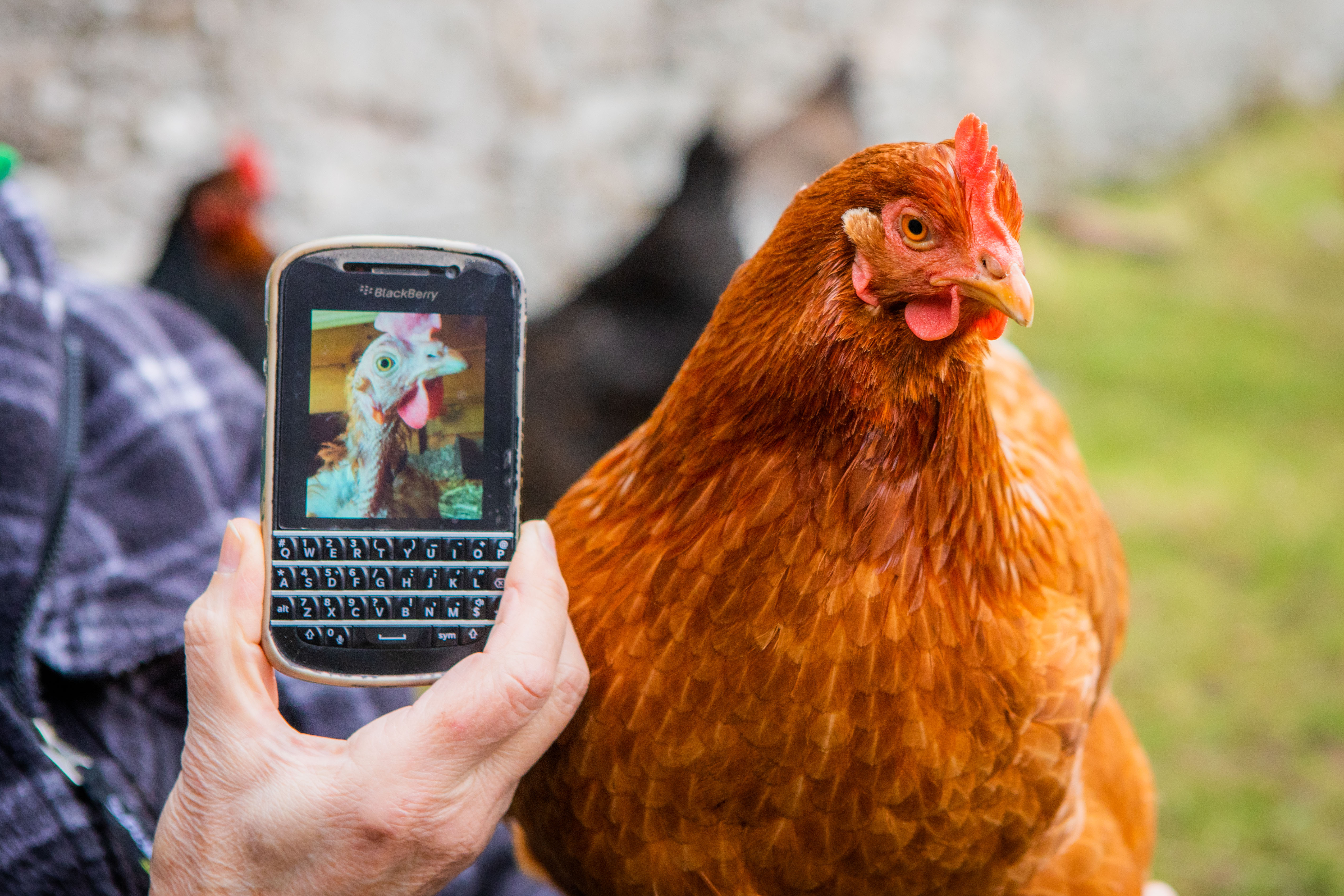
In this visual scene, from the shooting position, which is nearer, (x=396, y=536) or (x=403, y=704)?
(x=396, y=536)

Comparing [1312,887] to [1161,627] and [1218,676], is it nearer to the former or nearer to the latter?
[1218,676]

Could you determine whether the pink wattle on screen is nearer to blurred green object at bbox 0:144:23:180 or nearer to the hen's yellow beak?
the hen's yellow beak

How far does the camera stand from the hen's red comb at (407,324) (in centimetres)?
71

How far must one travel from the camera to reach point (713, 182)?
9.06 feet

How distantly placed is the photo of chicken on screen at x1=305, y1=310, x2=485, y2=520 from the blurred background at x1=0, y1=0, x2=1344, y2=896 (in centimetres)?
155

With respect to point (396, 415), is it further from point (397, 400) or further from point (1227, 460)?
point (1227, 460)

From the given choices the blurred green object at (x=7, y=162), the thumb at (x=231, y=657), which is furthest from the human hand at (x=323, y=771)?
the blurred green object at (x=7, y=162)

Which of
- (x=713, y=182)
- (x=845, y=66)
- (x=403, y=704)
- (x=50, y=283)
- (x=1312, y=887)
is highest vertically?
(x=845, y=66)

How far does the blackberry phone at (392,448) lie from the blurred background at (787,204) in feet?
5.09

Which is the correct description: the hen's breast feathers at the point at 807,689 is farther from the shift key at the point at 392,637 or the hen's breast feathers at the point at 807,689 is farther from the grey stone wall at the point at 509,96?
the grey stone wall at the point at 509,96

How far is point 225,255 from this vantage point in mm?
2574

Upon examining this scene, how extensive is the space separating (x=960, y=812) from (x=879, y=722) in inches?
3.9

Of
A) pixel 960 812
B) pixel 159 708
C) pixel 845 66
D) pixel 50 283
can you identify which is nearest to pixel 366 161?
pixel 845 66

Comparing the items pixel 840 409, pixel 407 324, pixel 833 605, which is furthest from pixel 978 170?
pixel 407 324
